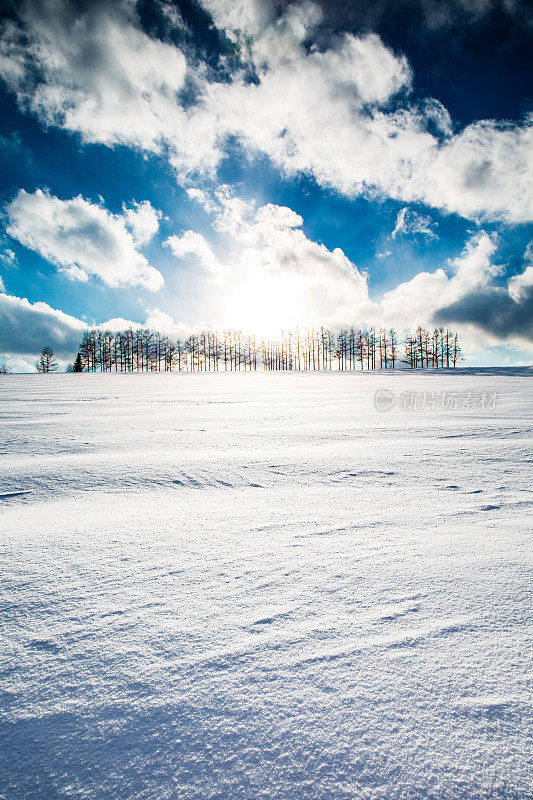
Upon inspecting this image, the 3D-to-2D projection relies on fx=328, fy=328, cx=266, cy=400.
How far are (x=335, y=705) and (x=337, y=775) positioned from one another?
0.10 m

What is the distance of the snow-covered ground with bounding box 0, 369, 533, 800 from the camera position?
574mm

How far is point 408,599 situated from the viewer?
37.6 inches

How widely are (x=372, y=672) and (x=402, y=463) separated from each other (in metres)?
1.65

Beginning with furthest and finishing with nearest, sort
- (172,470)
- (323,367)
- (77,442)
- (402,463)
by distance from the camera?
(323,367) → (77,442) → (402,463) → (172,470)

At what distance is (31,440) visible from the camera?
2693 mm

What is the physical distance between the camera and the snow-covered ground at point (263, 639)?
574 millimetres

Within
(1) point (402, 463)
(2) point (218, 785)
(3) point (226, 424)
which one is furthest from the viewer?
(3) point (226, 424)

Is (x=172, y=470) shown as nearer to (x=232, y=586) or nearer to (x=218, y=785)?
(x=232, y=586)

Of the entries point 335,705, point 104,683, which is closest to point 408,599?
point 335,705

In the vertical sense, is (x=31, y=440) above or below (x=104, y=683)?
above

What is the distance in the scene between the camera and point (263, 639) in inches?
32.0

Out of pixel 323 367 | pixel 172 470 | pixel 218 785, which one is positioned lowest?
pixel 218 785

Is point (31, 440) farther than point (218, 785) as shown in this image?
Yes

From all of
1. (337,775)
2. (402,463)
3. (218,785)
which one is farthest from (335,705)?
(402,463)
